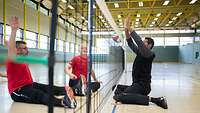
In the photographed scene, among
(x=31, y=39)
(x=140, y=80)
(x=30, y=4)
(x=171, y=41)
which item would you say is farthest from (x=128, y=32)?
(x=171, y=41)

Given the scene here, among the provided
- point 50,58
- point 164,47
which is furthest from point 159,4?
point 50,58

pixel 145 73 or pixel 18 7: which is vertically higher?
pixel 18 7

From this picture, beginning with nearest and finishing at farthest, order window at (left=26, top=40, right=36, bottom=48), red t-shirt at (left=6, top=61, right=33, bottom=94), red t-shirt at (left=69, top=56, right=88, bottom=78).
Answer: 1. red t-shirt at (left=6, top=61, right=33, bottom=94)
2. red t-shirt at (left=69, top=56, right=88, bottom=78)
3. window at (left=26, top=40, right=36, bottom=48)

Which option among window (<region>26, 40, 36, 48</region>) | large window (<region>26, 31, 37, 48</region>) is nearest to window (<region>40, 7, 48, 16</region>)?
large window (<region>26, 31, 37, 48</region>)

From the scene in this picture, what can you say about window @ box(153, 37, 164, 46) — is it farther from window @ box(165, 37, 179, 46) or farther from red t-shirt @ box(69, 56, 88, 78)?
red t-shirt @ box(69, 56, 88, 78)

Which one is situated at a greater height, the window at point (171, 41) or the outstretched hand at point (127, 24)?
the window at point (171, 41)

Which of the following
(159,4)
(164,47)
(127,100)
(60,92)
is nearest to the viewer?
(127,100)

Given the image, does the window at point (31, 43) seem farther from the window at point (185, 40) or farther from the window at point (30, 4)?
the window at point (185, 40)

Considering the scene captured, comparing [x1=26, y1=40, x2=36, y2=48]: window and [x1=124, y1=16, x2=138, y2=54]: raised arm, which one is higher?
[x1=26, y1=40, x2=36, y2=48]: window

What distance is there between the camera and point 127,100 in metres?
4.55

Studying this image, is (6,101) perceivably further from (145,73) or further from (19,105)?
(145,73)

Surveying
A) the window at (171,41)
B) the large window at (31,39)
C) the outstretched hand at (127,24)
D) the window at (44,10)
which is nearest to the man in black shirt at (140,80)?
the outstretched hand at (127,24)

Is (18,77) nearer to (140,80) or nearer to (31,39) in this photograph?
(140,80)

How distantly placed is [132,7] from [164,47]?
17.3 m
